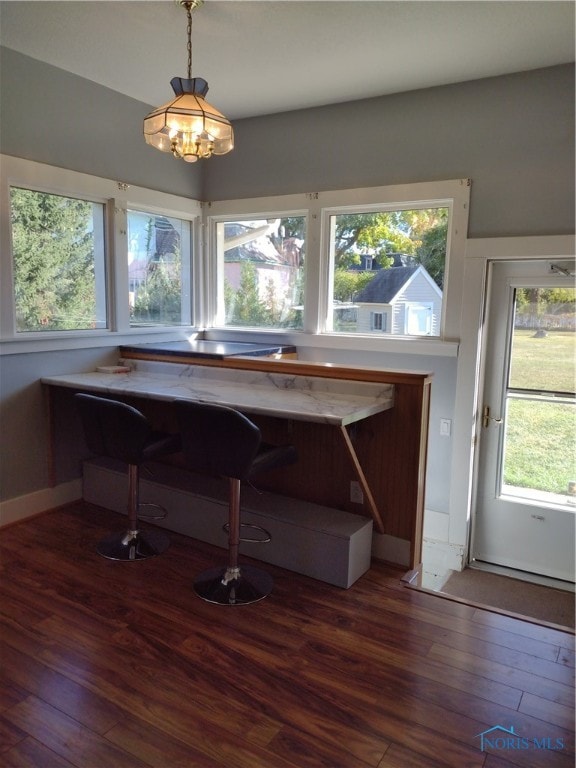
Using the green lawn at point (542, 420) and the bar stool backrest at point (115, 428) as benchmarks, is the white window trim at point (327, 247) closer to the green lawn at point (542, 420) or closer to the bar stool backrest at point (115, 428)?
the green lawn at point (542, 420)

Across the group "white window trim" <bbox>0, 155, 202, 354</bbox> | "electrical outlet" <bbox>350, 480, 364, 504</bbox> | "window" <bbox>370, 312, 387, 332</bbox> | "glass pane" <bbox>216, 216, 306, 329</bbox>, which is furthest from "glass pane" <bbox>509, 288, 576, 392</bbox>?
"white window trim" <bbox>0, 155, 202, 354</bbox>

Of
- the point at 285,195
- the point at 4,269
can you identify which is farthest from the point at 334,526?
the point at 285,195

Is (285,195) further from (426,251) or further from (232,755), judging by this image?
(232,755)

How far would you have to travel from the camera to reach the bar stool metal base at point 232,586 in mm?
2432

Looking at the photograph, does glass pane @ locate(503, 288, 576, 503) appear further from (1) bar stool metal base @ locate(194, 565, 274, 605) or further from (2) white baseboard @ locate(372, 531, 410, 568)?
(1) bar stool metal base @ locate(194, 565, 274, 605)

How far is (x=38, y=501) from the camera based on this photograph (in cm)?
338

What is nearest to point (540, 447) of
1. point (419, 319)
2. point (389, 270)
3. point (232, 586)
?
point (419, 319)

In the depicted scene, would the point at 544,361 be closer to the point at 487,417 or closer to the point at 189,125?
the point at 487,417

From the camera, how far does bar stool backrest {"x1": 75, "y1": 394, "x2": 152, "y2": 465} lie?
2.52 meters

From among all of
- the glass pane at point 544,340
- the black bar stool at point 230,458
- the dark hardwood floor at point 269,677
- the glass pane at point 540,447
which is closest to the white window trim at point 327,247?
the glass pane at point 544,340

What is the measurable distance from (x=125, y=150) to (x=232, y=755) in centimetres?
353

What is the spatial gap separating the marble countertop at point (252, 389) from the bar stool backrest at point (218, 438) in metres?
0.25

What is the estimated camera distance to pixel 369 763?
5.24 feet

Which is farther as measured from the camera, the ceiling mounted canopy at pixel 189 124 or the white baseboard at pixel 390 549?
the white baseboard at pixel 390 549
